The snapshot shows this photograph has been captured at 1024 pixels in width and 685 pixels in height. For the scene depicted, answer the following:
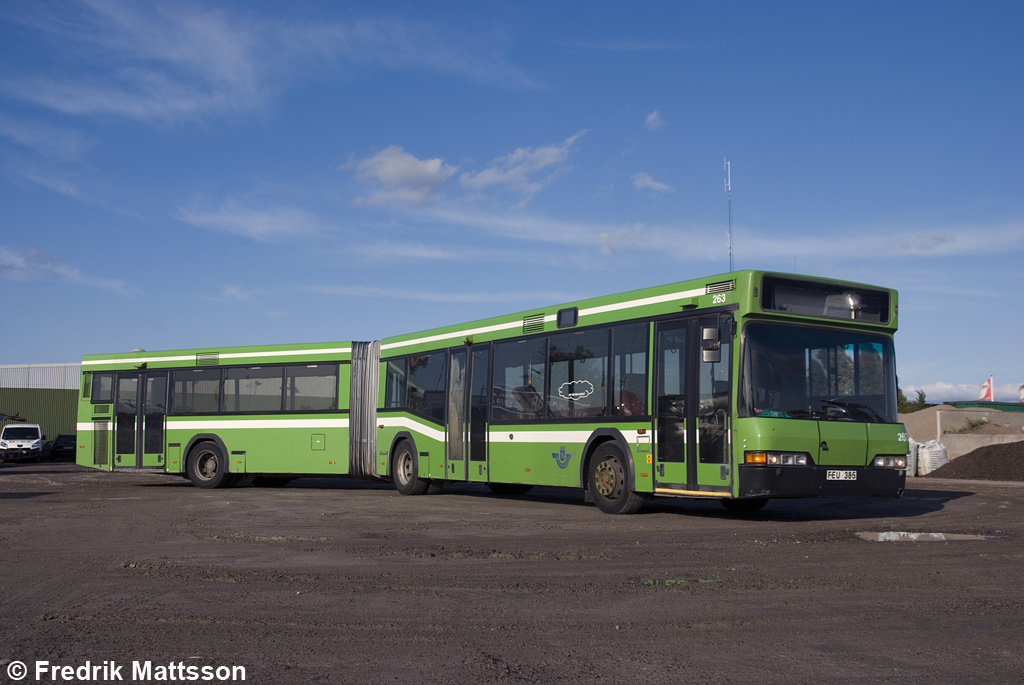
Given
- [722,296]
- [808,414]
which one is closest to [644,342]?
[722,296]

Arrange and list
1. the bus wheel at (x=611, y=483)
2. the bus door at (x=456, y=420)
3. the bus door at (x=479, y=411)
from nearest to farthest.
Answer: the bus wheel at (x=611, y=483) < the bus door at (x=479, y=411) < the bus door at (x=456, y=420)

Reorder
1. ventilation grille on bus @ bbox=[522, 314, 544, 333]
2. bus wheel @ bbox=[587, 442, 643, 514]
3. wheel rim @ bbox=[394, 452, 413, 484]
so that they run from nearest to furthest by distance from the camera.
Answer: bus wheel @ bbox=[587, 442, 643, 514] < ventilation grille on bus @ bbox=[522, 314, 544, 333] < wheel rim @ bbox=[394, 452, 413, 484]

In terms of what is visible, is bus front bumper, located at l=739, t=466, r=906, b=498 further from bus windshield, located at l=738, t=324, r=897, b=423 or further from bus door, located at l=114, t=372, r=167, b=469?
bus door, located at l=114, t=372, r=167, b=469

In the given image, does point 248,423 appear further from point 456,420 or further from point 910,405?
point 910,405

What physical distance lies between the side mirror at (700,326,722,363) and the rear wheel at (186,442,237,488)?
1367 centimetres

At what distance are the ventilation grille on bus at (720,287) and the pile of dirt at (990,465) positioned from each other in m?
18.8

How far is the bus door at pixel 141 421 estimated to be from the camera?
2314 cm

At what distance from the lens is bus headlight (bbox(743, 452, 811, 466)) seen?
12.3 meters

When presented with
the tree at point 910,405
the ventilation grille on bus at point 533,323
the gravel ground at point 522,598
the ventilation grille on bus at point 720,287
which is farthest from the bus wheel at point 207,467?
Result: the tree at point 910,405

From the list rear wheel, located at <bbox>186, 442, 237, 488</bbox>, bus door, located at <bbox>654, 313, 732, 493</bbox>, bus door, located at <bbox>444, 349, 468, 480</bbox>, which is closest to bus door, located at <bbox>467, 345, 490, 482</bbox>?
bus door, located at <bbox>444, 349, 468, 480</bbox>

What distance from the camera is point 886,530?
487 inches

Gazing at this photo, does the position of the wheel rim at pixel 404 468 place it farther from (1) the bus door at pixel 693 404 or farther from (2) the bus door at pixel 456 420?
(1) the bus door at pixel 693 404

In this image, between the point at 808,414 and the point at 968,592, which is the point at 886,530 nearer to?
the point at 808,414

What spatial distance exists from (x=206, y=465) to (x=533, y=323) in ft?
33.6
